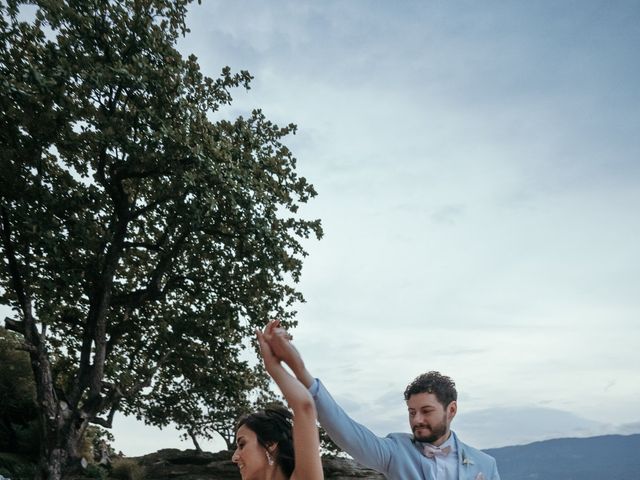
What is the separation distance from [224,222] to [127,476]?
651 inches

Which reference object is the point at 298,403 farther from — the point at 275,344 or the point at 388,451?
the point at 388,451

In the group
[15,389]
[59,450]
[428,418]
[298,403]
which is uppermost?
[15,389]

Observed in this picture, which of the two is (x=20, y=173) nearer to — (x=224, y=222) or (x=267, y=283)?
(x=224, y=222)

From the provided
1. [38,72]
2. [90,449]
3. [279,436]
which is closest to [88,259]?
[38,72]

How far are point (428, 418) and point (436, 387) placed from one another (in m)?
0.23

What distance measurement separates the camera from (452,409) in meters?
5.18

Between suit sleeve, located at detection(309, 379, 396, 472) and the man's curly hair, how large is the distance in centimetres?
43

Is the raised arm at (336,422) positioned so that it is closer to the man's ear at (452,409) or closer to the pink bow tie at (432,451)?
the pink bow tie at (432,451)

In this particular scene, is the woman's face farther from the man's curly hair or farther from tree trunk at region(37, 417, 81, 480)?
tree trunk at region(37, 417, 81, 480)

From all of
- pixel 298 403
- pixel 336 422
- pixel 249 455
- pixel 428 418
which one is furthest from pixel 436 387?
pixel 298 403

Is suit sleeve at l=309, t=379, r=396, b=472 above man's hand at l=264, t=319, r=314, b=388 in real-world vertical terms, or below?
below

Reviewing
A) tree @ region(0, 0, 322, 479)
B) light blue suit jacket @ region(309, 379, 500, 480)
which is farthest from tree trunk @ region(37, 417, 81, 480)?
light blue suit jacket @ region(309, 379, 500, 480)

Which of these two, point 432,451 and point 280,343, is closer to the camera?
point 280,343

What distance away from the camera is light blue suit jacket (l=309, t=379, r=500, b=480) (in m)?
4.22
